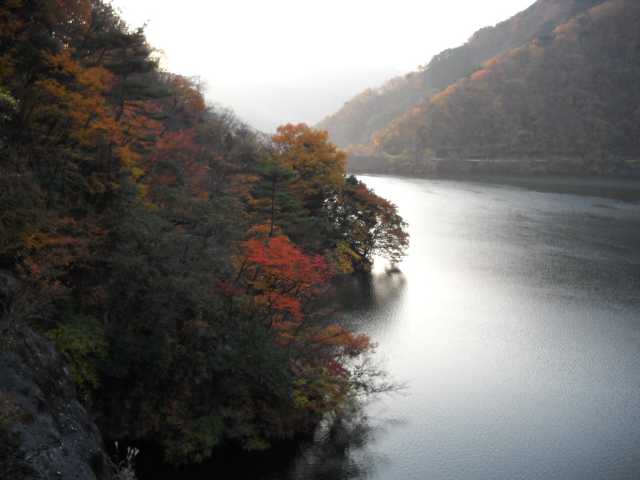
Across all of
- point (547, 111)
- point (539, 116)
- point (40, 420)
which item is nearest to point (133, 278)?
point (40, 420)

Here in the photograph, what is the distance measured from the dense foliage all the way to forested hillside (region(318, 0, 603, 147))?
140 m

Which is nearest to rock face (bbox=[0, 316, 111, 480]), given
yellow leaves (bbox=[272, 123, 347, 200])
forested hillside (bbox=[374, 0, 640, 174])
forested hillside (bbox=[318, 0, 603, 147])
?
yellow leaves (bbox=[272, 123, 347, 200])

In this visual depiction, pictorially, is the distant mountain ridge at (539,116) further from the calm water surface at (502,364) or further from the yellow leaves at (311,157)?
the yellow leaves at (311,157)

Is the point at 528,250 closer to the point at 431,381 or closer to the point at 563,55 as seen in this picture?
the point at 431,381

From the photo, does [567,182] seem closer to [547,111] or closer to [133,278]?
A: [547,111]

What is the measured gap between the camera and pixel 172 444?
14.8m

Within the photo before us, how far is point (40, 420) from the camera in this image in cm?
961

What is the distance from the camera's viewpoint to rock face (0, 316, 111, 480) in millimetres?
8625

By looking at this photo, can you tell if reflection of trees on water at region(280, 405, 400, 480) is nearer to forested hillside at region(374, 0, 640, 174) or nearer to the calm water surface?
the calm water surface

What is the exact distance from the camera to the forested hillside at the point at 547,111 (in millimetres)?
116250

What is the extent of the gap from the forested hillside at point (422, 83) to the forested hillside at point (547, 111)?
65.7 feet

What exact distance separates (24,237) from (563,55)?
157 metres

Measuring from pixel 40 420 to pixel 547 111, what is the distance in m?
140

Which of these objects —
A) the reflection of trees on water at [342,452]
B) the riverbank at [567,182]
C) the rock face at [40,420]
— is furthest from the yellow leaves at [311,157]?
the riverbank at [567,182]
